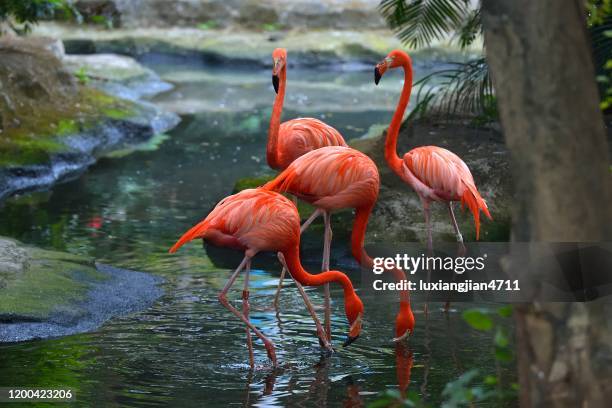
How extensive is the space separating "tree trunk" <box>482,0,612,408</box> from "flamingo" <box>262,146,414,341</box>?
2396mm

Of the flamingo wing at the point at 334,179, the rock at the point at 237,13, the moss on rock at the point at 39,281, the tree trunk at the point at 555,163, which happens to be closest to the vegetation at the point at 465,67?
the flamingo wing at the point at 334,179

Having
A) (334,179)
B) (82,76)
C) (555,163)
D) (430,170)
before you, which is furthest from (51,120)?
(555,163)

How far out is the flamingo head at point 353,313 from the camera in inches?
185

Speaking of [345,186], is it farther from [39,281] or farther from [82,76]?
[82,76]

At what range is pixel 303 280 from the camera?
475cm

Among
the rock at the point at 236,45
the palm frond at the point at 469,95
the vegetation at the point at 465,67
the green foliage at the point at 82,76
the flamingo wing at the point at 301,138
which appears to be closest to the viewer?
the flamingo wing at the point at 301,138

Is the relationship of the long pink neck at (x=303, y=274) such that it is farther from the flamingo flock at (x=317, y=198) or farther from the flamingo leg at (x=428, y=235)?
the flamingo leg at (x=428, y=235)

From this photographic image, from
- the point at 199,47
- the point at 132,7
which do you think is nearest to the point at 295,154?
the point at 199,47

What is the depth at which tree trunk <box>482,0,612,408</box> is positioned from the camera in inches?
99.6

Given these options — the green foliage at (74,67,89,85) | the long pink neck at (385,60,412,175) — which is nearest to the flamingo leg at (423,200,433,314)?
the long pink neck at (385,60,412,175)

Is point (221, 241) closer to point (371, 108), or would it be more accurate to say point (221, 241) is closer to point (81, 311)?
point (81, 311)

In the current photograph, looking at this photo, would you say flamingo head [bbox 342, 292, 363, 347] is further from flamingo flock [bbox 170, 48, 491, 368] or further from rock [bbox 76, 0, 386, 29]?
rock [bbox 76, 0, 386, 29]

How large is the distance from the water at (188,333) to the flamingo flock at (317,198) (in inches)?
6.6

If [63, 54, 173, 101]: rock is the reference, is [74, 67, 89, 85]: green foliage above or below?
below
